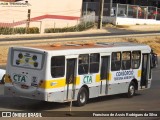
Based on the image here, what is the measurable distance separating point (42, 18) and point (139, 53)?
39.7 meters

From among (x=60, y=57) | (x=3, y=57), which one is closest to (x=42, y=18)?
(x=3, y=57)

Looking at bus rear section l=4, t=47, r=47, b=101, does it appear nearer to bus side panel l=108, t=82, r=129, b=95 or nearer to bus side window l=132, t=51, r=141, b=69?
bus side panel l=108, t=82, r=129, b=95

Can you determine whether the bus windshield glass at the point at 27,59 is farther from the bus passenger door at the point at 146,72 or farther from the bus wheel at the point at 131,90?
the bus passenger door at the point at 146,72

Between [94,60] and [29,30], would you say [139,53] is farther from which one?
[29,30]

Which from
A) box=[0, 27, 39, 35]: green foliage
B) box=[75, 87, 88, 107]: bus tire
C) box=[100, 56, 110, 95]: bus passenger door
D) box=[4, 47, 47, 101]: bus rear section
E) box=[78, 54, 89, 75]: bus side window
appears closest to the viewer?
box=[4, 47, 47, 101]: bus rear section

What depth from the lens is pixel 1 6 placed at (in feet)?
192

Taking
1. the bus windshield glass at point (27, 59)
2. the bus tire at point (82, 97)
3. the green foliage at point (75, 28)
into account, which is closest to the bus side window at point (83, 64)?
the bus tire at point (82, 97)

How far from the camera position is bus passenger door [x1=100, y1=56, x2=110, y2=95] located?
21.7m

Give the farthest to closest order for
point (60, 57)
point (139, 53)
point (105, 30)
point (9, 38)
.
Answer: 1. point (105, 30)
2. point (9, 38)
3. point (139, 53)
4. point (60, 57)

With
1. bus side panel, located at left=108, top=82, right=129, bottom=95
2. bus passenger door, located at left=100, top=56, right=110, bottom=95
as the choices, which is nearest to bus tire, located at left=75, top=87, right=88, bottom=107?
bus passenger door, located at left=100, top=56, right=110, bottom=95

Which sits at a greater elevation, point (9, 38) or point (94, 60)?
point (94, 60)

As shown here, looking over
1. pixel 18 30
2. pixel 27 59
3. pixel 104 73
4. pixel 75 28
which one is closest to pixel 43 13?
pixel 75 28

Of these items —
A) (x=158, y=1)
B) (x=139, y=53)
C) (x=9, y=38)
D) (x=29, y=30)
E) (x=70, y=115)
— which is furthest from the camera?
(x=158, y=1)

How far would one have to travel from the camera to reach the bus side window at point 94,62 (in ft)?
69.1
